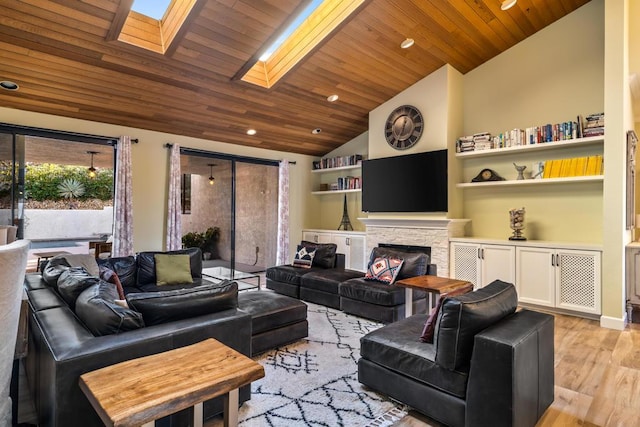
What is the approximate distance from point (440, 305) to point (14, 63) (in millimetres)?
4694

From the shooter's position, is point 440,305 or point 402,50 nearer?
point 440,305

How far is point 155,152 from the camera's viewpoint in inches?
220

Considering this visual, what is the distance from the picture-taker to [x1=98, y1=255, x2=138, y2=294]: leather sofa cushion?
4137 mm

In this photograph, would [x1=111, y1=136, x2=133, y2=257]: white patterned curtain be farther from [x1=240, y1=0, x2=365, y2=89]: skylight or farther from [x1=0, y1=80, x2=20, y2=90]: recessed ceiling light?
[x1=240, y1=0, x2=365, y2=89]: skylight

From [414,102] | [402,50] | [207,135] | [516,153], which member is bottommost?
[516,153]

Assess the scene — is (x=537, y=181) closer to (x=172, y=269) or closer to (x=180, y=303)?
(x=180, y=303)

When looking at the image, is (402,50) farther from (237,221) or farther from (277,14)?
(237,221)

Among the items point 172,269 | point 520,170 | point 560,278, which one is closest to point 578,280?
point 560,278

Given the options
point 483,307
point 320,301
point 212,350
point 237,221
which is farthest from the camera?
point 237,221

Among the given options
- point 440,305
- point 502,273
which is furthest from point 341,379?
point 502,273

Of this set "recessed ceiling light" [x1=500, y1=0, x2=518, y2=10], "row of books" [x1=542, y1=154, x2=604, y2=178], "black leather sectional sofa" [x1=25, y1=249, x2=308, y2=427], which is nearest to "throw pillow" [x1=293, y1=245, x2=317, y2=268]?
"black leather sectional sofa" [x1=25, y1=249, x2=308, y2=427]

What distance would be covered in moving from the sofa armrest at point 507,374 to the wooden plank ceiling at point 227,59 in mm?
3421

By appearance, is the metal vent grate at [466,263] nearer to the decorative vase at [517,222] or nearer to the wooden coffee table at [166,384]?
the decorative vase at [517,222]

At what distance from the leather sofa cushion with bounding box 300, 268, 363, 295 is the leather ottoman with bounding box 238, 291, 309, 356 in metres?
1.16
